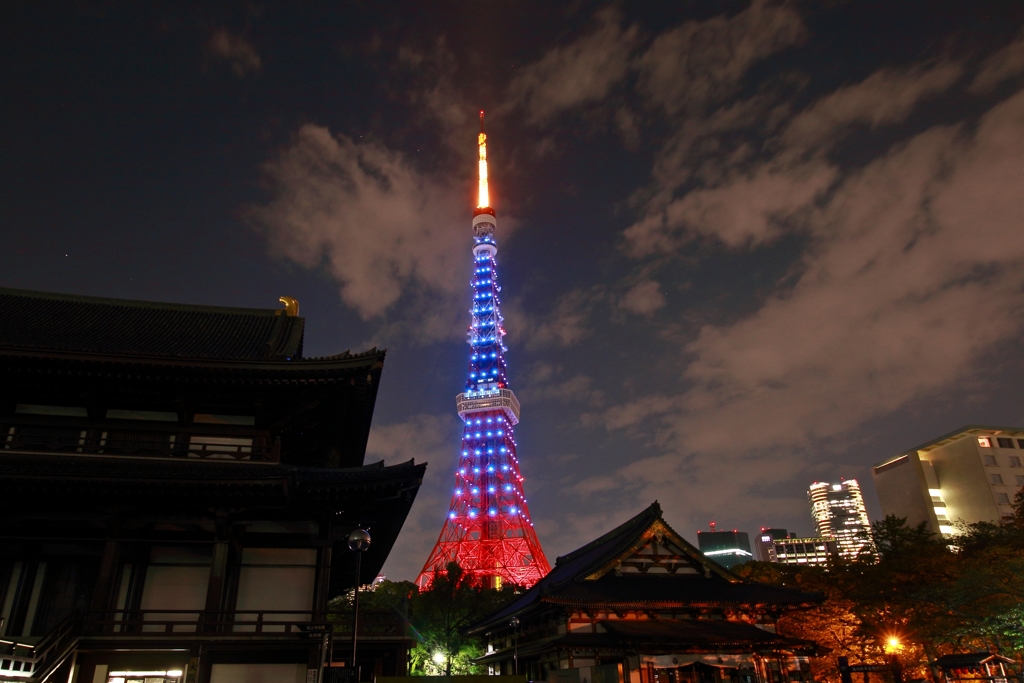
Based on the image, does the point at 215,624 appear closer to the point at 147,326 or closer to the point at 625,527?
the point at 147,326

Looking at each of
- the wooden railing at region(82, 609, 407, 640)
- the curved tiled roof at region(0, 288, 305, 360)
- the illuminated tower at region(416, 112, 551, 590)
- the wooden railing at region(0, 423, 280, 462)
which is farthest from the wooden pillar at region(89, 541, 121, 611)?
the illuminated tower at region(416, 112, 551, 590)

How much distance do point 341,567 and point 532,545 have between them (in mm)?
58066

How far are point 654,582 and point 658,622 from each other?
7.58ft

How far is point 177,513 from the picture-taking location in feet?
51.5

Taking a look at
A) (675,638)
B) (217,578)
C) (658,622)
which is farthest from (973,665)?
(217,578)

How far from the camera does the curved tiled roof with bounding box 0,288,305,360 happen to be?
1995 centimetres

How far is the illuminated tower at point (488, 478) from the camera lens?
7594 centimetres

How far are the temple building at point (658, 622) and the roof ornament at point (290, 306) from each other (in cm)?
1353

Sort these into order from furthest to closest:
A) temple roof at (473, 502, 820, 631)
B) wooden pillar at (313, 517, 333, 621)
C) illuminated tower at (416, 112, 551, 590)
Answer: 1. illuminated tower at (416, 112, 551, 590)
2. temple roof at (473, 502, 820, 631)
3. wooden pillar at (313, 517, 333, 621)

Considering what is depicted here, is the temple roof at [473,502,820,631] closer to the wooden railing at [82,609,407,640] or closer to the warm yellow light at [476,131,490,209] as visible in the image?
the wooden railing at [82,609,407,640]

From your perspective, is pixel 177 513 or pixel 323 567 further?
pixel 323 567

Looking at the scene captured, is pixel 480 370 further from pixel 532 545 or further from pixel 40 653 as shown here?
pixel 40 653

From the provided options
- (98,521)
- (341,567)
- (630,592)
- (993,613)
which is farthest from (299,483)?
(993,613)

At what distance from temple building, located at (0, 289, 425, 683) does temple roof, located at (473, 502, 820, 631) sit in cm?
809
